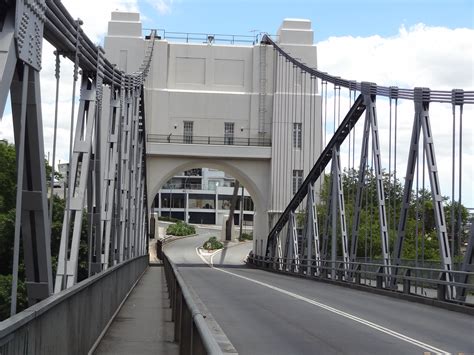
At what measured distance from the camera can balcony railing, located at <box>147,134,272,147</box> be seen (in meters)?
57.8

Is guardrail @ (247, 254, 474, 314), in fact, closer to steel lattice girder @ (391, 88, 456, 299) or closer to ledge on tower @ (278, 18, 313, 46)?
steel lattice girder @ (391, 88, 456, 299)

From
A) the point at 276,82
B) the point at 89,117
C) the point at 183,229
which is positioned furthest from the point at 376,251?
the point at 183,229

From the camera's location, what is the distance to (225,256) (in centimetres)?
7619

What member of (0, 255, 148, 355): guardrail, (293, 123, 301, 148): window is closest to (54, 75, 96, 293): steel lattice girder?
(0, 255, 148, 355): guardrail

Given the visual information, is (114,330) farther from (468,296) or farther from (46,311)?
(468,296)

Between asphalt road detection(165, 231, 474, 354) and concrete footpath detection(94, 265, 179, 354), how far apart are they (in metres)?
1.08

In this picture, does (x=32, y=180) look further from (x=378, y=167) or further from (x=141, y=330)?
(x=378, y=167)

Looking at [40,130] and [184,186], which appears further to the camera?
[184,186]

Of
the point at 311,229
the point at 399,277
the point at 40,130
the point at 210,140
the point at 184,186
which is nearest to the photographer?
the point at 40,130

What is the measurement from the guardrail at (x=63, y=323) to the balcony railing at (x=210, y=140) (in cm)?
4498

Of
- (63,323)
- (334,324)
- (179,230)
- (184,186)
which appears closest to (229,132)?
(334,324)

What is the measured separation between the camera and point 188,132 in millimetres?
58594

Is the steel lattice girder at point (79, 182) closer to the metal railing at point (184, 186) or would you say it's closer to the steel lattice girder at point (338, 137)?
the steel lattice girder at point (338, 137)

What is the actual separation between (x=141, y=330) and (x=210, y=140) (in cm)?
4510
